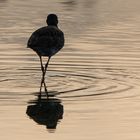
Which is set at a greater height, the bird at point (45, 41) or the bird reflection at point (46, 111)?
the bird at point (45, 41)

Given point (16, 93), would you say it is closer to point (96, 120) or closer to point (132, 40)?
point (96, 120)

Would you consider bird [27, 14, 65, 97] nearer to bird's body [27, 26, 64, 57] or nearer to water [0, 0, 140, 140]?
bird's body [27, 26, 64, 57]

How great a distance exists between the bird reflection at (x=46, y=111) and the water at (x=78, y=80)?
2cm

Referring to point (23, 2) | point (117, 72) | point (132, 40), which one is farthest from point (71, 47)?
point (23, 2)

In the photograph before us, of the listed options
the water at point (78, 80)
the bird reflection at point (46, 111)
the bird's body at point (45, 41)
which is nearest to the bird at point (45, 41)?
the bird's body at point (45, 41)

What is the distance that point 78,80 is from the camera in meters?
18.8

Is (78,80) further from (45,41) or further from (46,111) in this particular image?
(46,111)

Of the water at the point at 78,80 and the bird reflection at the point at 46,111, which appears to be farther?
the bird reflection at the point at 46,111

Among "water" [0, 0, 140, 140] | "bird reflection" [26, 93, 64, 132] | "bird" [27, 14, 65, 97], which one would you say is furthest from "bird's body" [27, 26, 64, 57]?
"bird reflection" [26, 93, 64, 132]

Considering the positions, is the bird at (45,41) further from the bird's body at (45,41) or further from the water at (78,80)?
the water at (78,80)

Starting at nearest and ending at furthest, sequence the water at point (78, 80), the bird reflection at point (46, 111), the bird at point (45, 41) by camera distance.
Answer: the water at point (78, 80) → the bird reflection at point (46, 111) → the bird at point (45, 41)

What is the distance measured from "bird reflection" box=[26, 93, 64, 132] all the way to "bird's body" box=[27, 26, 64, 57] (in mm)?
1833

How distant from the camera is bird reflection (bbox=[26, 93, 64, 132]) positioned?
48.8 ft

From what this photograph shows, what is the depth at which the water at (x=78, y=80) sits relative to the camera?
14.3 m
